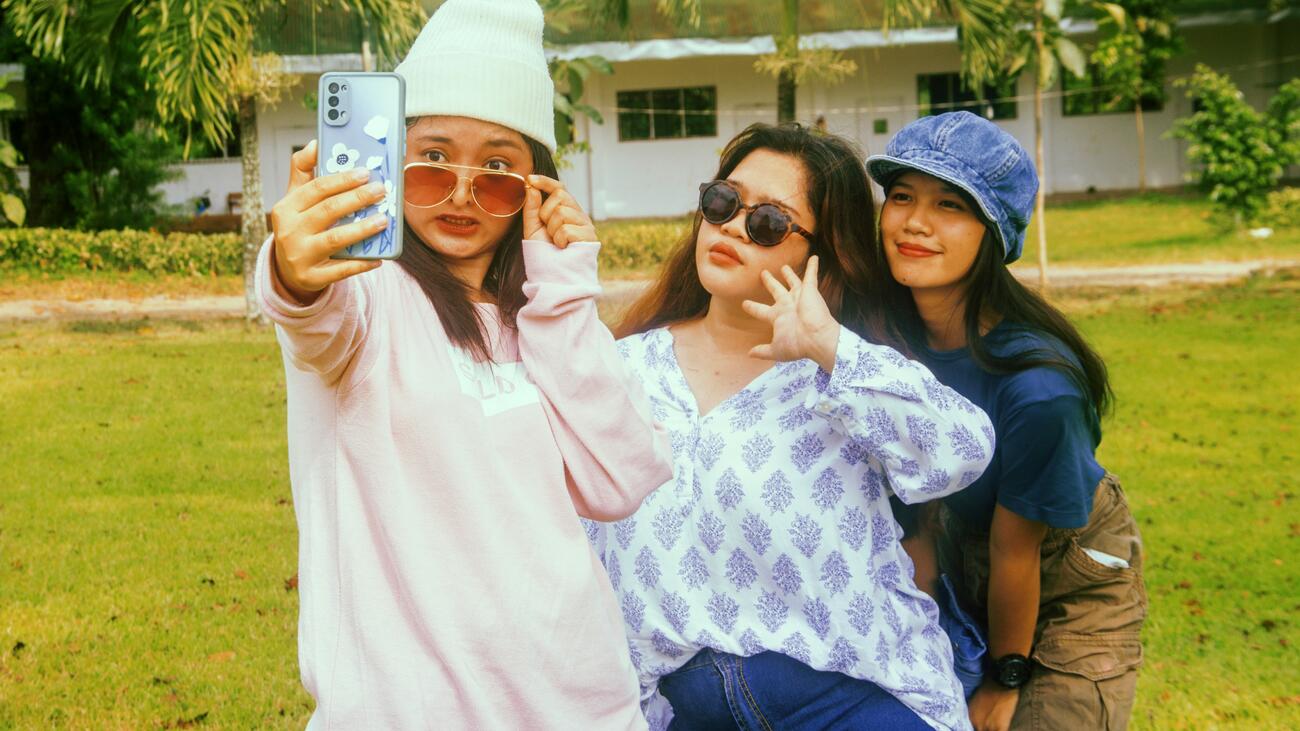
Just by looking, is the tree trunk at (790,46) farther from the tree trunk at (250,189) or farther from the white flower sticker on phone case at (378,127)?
the white flower sticker on phone case at (378,127)

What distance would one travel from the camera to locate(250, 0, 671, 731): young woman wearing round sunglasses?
5.86 ft

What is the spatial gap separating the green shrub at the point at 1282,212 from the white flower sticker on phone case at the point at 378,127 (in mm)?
19853

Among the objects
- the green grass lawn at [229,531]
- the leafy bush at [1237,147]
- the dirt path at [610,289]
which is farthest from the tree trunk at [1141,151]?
the green grass lawn at [229,531]

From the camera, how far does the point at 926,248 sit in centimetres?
248

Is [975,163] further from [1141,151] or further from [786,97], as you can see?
[1141,151]

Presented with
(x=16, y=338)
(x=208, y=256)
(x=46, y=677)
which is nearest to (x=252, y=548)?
(x=46, y=677)

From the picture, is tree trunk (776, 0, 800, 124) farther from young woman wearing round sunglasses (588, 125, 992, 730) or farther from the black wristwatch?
young woman wearing round sunglasses (588, 125, 992, 730)

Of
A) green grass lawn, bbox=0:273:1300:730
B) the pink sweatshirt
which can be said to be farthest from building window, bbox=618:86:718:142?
the pink sweatshirt

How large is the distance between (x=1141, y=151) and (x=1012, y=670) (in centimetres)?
2396

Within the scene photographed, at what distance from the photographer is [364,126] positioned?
1.70 metres

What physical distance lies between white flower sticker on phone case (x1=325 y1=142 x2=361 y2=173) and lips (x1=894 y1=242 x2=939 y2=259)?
1.20 meters

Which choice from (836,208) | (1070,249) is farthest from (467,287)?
(1070,249)

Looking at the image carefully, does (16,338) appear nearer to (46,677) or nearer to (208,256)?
(208,256)

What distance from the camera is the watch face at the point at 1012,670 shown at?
256 cm
